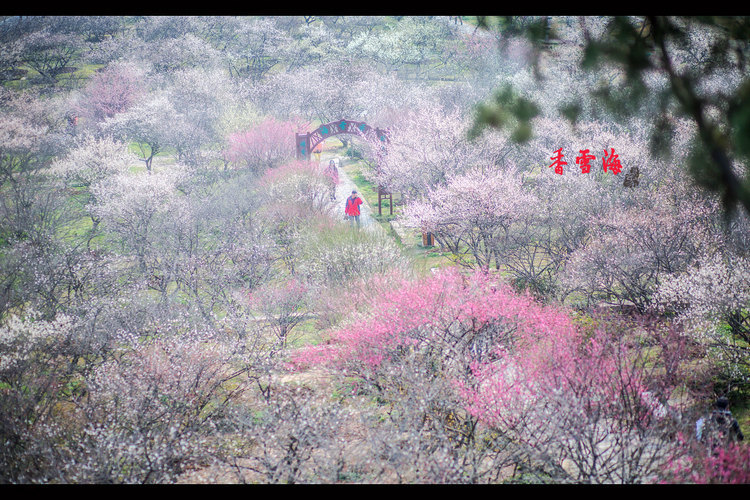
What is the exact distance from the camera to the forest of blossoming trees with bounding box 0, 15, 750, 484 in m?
4.04

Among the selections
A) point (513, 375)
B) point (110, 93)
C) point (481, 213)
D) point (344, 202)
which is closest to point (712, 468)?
point (513, 375)

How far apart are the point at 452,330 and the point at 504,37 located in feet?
23.8

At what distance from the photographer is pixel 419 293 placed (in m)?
10.5

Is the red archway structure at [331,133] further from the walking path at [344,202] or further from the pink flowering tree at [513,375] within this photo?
the pink flowering tree at [513,375]

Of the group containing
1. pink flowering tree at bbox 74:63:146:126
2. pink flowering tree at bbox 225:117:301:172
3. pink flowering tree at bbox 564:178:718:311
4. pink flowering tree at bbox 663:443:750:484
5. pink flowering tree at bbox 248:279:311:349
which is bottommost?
pink flowering tree at bbox 248:279:311:349

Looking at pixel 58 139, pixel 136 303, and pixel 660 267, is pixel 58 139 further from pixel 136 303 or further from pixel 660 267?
pixel 660 267

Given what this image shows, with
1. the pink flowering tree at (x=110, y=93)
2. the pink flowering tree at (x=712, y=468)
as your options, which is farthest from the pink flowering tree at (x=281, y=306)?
the pink flowering tree at (x=110, y=93)

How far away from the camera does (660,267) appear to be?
39.0 feet

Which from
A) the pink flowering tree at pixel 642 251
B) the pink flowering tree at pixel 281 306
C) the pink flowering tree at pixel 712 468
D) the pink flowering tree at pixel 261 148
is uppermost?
the pink flowering tree at pixel 261 148

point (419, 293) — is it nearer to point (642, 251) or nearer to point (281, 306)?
point (281, 306)

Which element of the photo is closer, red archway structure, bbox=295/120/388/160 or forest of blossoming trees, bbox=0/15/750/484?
forest of blossoming trees, bbox=0/15/750/484

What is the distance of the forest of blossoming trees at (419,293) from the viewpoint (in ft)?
13.2

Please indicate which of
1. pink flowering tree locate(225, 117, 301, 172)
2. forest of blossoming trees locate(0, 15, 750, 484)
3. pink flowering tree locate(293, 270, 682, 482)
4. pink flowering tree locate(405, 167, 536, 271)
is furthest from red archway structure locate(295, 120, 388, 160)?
pink flowering tree locate(293, 270, 682, 482)

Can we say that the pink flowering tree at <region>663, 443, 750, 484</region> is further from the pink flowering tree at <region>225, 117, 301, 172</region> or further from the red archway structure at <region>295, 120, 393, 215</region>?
the pink flowering tree at <region>225, 117, 301, 172</region>
